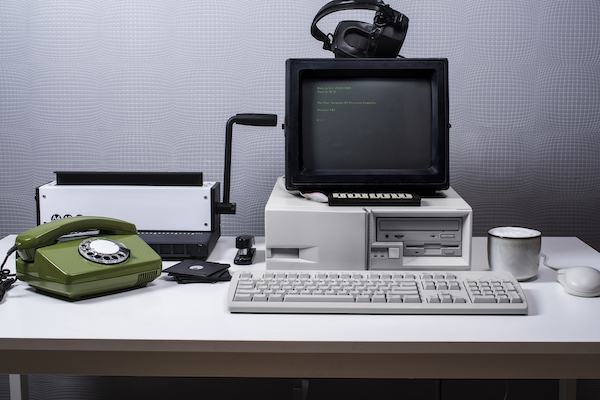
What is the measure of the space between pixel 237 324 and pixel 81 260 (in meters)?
0.34

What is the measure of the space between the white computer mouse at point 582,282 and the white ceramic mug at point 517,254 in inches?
2.6

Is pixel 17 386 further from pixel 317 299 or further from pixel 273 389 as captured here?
pixel 317 299

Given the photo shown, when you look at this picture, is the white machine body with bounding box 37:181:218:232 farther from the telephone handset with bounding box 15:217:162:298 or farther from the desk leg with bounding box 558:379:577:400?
the desk leg with bounding box 558:379:577:400

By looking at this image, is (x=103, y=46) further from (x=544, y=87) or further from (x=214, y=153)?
(x=544, y=87)

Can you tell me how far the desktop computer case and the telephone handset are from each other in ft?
0.87

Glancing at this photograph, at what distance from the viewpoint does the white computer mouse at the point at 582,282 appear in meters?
0.93

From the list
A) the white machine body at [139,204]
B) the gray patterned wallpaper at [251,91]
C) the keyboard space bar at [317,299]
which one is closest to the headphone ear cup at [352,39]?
the gray patterned wallpaper at [251,91]

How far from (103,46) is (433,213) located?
1131 mm

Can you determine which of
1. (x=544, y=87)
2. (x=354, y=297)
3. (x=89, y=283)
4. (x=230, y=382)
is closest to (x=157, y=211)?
(x=89, y=283)

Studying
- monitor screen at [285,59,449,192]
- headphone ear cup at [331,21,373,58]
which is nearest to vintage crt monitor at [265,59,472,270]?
monitor screen at [285,59,449,192]

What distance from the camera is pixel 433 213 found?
1.02m

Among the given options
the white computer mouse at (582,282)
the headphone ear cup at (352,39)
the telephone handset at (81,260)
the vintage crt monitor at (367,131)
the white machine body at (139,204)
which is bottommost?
the white computer mouse at (582,282)

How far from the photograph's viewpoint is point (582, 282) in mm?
940

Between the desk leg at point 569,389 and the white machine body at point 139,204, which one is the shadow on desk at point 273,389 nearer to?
the desk leg at point 569,389
